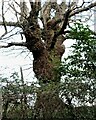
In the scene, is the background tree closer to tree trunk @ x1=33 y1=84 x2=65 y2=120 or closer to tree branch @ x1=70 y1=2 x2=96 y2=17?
tree branch @ x1=70 y1=2 x2=96 y2=17

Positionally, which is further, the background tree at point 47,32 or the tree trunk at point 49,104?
the background tree at point 47,32

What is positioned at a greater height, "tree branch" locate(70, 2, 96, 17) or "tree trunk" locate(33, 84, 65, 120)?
"tree branch" locate(70, 2, 96, 17)

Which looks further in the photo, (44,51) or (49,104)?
(44,51)

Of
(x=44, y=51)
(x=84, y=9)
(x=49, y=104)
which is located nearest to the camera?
(x=49, y=104)

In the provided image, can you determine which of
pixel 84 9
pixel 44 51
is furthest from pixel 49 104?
pixel 84 9

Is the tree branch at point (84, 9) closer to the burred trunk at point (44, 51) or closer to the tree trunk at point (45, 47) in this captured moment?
the tree trunk at point (45, 47)

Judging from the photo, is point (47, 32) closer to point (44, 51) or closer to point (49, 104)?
point (44, 51)

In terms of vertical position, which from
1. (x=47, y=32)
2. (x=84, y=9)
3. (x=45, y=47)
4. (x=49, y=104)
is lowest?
(x=49, y=104)

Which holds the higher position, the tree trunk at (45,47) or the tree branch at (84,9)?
the tree branch at (84,9)

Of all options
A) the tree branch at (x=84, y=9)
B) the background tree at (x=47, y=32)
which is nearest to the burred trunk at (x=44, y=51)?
the background tree at (x=47, y=32)

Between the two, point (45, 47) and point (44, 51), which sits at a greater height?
point (45, 47)

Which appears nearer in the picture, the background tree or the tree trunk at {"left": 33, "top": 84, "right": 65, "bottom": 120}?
the tree trunk at {"left": 33, "top": 84, "right": 65, "bottom": 120}

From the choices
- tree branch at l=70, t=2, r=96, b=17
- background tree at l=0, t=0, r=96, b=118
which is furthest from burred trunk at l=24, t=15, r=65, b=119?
tree branch at l=70, t=2, r=96, b=17

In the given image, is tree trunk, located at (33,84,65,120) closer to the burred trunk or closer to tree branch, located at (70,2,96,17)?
the burred trunk
